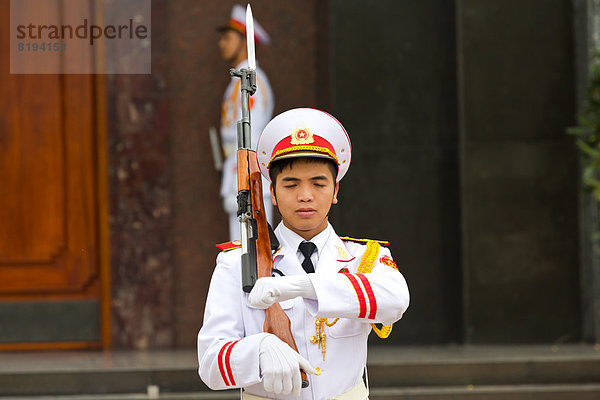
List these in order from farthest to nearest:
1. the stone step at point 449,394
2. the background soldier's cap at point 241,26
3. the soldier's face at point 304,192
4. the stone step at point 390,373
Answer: the background soldier's cap at point 241,26 → the stone step at point 390,373 → the stone step at point 449,394 → the soldier's face at point 304,192

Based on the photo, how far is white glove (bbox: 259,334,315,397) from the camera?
259cm

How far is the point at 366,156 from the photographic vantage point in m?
7.84

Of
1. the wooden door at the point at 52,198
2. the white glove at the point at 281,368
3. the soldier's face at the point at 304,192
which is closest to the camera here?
the white glove at the point at 281,368

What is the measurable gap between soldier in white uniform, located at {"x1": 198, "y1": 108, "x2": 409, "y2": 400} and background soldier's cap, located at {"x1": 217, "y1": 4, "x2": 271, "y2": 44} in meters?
4.88

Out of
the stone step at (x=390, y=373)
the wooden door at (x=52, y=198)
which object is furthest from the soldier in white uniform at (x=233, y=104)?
the stone step at (x=390, y=373)

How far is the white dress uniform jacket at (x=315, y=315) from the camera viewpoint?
2.70 m

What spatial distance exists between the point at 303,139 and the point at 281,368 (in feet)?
2.41

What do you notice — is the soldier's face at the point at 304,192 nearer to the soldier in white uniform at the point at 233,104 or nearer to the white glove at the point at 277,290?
the white glove at the point at 277,290

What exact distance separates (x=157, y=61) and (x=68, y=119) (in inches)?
35.3

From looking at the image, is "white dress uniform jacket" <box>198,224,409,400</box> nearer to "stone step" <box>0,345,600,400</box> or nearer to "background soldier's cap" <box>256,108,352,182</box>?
"background soldier's cap" <box>256,108,352,182</box>

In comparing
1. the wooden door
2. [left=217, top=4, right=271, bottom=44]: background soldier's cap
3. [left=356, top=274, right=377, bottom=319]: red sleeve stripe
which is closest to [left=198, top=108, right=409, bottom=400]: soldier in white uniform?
[left=356, top=274, right=377, bottom=319]: red sleeve stripe

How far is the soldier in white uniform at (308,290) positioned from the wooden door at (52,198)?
206 inches

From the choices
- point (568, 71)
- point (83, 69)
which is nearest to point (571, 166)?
point (568, 71)

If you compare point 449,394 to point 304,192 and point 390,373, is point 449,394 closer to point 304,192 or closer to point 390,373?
point 390,373
